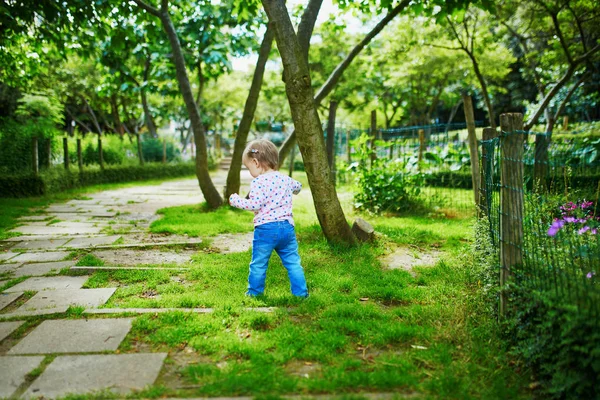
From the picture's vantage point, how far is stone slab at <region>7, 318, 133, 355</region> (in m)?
2.84

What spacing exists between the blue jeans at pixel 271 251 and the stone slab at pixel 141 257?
59.8 inches

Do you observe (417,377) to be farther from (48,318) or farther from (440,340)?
(48,318)

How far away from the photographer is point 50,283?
4.20 meters

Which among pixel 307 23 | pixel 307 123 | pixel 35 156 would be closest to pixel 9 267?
pixel 307 123

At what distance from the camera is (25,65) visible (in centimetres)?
1031

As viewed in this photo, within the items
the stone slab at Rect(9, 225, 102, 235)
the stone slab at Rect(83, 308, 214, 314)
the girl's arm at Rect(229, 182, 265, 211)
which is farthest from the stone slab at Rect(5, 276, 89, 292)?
the stone slab at Rect(9, 225, 102, 235)

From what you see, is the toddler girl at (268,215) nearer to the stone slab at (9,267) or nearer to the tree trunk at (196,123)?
the stone slab at (9,267)

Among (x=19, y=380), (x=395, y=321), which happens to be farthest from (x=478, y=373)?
(x=19, y=380)

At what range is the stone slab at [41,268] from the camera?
14.9ft

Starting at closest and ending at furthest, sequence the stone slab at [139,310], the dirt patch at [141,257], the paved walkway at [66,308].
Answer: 1. the paved walkway at [66,308]
2. the stone slab at [139,310]
3. the dirt patch at [141,257]

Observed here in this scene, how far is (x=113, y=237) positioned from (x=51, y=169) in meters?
6.31

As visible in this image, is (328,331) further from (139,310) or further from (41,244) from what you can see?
(41,244)

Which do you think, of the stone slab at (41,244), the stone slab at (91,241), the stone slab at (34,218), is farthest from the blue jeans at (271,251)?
the stone slab at (34,218)

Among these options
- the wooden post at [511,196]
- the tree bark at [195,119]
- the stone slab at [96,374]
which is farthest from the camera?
the tree bark at [195,119]
